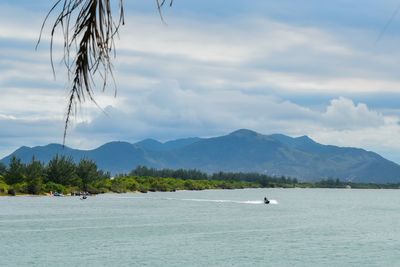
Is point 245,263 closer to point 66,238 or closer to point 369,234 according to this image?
point 66,238

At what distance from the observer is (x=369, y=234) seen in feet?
338

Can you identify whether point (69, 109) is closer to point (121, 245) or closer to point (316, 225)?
point (121, 245)

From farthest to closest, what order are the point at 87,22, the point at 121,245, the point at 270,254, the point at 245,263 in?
the point at 121,245
the point at 270,254
the point at 245,263
the point at 87,22

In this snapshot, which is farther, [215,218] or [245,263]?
[215,218]

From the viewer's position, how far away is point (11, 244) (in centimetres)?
8575

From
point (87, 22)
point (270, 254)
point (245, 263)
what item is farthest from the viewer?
point (270, 254)

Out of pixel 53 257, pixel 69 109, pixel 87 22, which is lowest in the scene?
pixel 53 257

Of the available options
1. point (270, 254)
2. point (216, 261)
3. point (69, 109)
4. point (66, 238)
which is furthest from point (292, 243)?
point (69, 109)

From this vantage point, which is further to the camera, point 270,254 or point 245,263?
point 270,254

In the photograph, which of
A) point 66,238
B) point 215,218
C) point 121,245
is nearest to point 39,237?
point 66,238

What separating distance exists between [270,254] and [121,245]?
19406mm

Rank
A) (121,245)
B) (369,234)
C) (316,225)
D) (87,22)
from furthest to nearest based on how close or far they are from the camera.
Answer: (316,225) → (369,234) → (121,245) → (87,22)

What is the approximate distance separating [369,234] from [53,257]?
1985 inches

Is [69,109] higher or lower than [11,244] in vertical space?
higher
